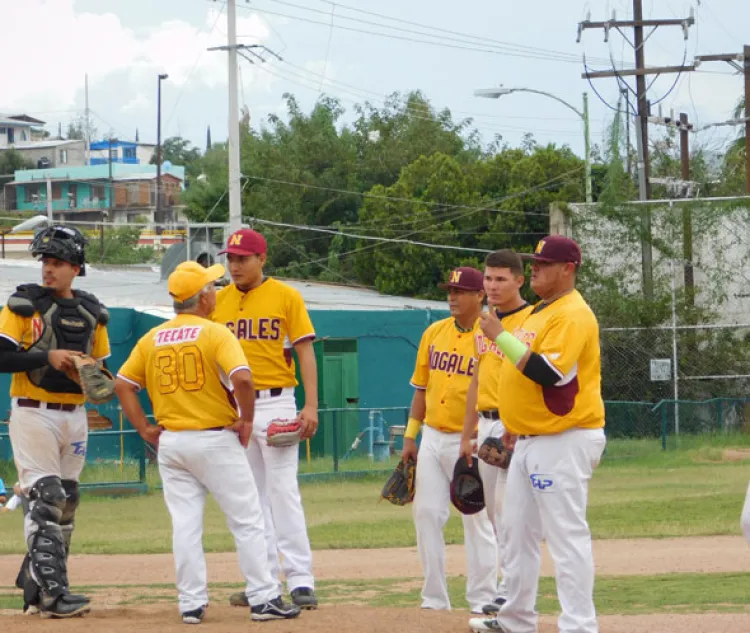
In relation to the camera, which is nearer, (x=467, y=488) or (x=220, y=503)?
(x=220, y=503)

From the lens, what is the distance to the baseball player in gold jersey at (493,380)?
7.67m

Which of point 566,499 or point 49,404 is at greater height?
point 49,404

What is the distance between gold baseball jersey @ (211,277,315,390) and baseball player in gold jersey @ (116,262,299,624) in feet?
2.39

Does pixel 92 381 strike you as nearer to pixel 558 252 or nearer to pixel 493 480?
pixel 493 480

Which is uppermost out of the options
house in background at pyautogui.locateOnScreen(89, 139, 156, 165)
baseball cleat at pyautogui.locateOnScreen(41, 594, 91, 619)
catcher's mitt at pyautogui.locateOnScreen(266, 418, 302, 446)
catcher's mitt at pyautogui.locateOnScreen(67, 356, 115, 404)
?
house in background at pyautogui.locateOnScreen(89, 139, 156, 165)

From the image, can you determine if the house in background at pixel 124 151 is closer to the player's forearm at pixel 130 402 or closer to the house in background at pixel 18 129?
the house in background at pixel 18 129

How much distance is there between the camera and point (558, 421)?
6.58 metres

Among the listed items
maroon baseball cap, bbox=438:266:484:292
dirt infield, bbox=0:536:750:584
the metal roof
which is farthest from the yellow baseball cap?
the metal roof

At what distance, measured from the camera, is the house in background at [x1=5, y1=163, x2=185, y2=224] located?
86.2 m

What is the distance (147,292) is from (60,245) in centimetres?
2752

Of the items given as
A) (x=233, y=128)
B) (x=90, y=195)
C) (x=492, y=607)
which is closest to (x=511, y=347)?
(x=492, y=607)

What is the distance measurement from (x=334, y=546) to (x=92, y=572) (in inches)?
121

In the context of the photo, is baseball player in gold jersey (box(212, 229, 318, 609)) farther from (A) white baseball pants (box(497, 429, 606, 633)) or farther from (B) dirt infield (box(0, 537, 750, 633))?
(A) white baseball pants (box(497, 429, 606, 633))

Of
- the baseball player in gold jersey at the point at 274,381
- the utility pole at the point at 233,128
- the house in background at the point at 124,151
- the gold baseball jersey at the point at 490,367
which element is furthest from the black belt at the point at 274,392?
the house in background at the point at 124,151
